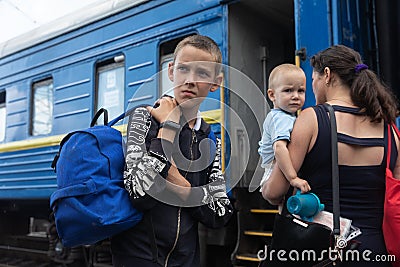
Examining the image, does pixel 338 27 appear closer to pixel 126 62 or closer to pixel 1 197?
pixel 126 62

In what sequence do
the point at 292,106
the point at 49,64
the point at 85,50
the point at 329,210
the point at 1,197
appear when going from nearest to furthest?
1. the point at 329,210
2. the point at 292,106
3. the point at 85,50
4. the point at 49,64
5. the point at 1,197

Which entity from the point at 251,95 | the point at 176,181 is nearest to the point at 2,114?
the point at 251,95

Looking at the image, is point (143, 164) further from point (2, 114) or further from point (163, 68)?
point (2, 114)

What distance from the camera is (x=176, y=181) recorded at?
4.90ft

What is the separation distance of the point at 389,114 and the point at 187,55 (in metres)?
0.71

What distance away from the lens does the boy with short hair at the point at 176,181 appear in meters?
1.45

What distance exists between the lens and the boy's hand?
1.51 metres

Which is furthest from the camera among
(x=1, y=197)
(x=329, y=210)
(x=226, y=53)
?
(x=1, y=197)

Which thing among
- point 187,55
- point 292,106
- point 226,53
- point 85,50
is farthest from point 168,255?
point 85,50

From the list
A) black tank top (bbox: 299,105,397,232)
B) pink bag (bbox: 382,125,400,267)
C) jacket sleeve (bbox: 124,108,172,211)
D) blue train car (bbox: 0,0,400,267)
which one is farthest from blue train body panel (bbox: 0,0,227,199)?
pink bag (bbox: 382,125,400,267)

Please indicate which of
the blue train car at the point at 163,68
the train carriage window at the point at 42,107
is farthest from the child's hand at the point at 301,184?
the train carriage window at the point at 42,107

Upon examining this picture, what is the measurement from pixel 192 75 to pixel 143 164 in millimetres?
332

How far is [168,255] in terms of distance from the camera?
1538 mm

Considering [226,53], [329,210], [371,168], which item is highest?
[226,53]
